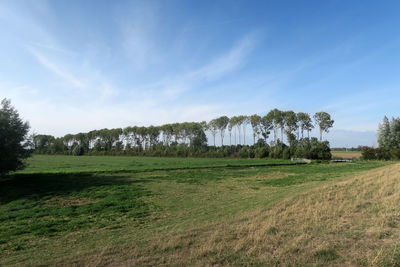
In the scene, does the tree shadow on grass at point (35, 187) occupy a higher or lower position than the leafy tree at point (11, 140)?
lower

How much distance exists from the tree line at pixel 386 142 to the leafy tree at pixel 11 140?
83.2m

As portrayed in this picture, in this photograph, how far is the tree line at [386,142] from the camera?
68375 mm

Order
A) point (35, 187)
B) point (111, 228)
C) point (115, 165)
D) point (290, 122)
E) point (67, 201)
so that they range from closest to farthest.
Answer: point (111, 228) → point (67, 201) → point (35, 187) → point (115, 165) → point (290, 122)

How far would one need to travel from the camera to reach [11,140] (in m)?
25.2

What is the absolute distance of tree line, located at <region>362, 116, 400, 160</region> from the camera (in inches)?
2692

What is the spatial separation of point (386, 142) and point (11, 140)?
96.0 m

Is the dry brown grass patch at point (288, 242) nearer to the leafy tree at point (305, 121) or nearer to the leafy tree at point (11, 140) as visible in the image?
the leafy tree at point (11, 140)

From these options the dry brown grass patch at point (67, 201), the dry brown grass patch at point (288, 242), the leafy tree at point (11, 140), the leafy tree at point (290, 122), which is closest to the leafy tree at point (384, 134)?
the leafy tree at point (290, 122)

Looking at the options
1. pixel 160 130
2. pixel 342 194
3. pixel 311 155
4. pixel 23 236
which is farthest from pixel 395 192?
pixel 160 130

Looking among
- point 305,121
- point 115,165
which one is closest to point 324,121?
point 305,121

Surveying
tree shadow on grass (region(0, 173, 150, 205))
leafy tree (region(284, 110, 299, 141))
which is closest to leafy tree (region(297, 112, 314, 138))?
leafy tree (region(284, 110, 299, 141))

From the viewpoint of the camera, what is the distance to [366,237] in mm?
6594

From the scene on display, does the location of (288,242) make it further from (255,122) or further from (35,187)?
(255,122)

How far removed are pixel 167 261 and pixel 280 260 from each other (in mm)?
2767
